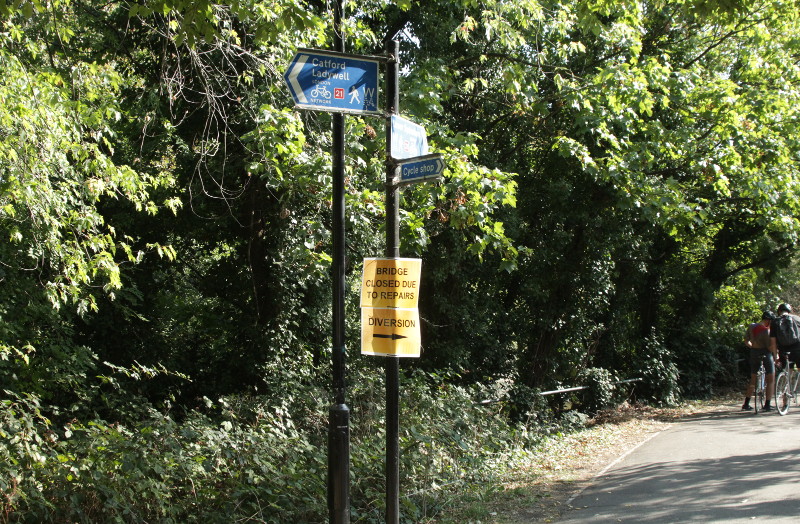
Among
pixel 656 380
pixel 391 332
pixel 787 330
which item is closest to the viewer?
pixel 391 332

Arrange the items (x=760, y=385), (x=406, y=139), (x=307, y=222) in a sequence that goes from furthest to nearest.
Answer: (x=760, y=385) → (x=307, y=222) → (x=406, y=139)

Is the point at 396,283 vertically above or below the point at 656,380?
above

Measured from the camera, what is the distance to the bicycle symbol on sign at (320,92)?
5.54 metres

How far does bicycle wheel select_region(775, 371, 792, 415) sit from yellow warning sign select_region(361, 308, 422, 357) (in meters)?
10.9

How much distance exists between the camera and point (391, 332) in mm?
5613

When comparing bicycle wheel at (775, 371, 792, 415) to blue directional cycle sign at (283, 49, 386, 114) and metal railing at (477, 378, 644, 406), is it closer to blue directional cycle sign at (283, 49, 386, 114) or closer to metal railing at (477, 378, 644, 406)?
metal railing at (477, 378, 644, 406)

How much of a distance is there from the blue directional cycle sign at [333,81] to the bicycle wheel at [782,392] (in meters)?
11.4

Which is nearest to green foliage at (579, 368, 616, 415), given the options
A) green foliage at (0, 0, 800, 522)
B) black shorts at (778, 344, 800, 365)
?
green foliage at (0, 0, 800, 522)

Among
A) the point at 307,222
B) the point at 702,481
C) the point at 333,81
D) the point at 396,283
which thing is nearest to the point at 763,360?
the point at 702,481

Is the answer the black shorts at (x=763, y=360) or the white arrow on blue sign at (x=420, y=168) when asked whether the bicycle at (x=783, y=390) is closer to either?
the black shorts at (x=763, y=360)

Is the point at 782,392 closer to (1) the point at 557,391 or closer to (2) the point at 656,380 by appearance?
(1) the point at 557,391

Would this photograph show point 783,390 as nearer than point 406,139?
No

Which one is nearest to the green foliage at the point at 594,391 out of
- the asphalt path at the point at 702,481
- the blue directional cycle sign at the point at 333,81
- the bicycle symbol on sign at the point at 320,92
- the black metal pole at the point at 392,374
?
the asphalt path at the point at 702,481

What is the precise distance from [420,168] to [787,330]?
10.8 meters
